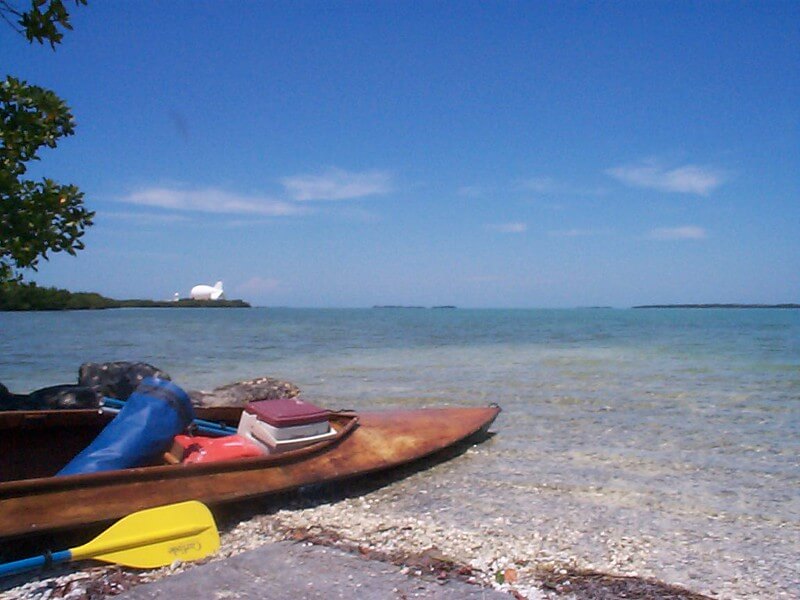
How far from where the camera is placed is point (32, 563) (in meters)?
4.20

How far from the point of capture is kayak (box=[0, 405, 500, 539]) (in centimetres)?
457

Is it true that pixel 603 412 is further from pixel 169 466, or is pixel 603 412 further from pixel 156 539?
pixel 156 539

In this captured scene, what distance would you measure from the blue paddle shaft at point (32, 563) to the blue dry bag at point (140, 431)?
4.07 ft

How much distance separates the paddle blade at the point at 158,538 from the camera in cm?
457

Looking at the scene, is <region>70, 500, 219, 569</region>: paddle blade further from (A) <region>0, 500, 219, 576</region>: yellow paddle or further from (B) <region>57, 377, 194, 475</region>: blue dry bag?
(B) <region>57, 377, 194, 475</region>: blue dry bag

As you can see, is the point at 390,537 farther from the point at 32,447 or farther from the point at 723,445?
the point at 723,445

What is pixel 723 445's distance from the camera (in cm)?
956

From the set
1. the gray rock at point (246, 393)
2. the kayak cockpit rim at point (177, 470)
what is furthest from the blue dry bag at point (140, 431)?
the gray rock at point (246, 393)

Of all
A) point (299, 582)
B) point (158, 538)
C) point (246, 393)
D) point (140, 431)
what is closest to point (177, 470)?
point (158, 538)

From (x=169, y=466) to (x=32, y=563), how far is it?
3.97 feet

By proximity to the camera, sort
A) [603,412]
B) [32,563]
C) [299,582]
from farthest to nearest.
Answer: [603,412]
[299,582]
[32,563]

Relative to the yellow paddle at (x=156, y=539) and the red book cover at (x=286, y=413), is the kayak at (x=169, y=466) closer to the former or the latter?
the yellow paddle at (x=156, y=539)

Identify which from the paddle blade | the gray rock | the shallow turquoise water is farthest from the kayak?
the gray rock

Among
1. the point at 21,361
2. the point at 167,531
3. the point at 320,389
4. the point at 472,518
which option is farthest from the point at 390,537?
the point at 21,361
